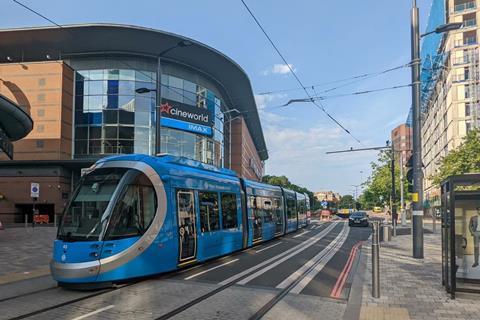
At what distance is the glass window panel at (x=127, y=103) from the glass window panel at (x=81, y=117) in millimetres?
3767

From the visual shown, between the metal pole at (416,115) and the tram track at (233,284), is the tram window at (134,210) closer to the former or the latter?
the tram track at (233,284)

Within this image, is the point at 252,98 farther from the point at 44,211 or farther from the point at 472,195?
the point at 472,195

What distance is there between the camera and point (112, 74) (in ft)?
141

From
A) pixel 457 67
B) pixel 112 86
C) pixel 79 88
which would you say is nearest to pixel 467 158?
pixel 112 86

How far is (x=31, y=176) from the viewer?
4219 cm

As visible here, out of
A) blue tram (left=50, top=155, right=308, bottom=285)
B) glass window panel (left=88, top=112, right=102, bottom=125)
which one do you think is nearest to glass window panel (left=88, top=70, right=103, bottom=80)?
glass window panel (left=88, top=112, right=102, bottom=125)

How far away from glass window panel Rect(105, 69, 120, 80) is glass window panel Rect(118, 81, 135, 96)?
800 mm

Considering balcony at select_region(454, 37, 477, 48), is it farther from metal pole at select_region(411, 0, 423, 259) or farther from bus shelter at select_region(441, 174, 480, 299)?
bus shelter at select_region(441, 174, 480, 299)

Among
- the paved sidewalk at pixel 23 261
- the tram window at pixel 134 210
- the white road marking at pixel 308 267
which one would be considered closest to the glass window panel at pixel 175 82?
the paved sidewalk at pixel 23 261

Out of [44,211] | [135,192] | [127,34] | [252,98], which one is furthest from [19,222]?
[135,192]

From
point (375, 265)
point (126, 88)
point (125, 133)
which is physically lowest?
point (375, 265)

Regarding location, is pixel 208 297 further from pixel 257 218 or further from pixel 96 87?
pixel 96 87

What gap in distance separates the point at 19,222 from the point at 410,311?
4236 cm

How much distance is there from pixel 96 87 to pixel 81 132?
458cm
